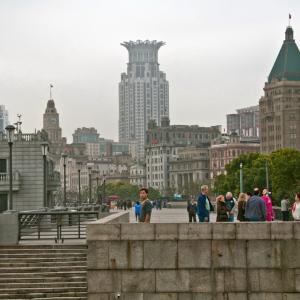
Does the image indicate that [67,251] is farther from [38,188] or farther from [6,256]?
[38,188]

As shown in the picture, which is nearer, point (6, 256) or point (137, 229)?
point (137, 229)

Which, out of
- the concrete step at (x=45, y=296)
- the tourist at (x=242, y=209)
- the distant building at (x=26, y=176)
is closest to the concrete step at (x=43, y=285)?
the concrete step at (x=45, y=296)

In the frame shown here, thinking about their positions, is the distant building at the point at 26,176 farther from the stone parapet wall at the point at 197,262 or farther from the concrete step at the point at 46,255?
the stone parapet wall at the point at 197,262

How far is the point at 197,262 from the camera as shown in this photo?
2698 cm

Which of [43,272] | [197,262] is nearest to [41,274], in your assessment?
[43,272]

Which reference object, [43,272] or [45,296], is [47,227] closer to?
[43,272]

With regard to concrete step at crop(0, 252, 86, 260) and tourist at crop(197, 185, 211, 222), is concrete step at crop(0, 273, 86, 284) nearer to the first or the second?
concrete step at crop(0, 252, 86, 260)

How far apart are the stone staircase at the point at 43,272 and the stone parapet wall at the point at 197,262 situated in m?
0.91

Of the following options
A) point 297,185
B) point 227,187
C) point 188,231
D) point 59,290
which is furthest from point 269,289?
point 227,187

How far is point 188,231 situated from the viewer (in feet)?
88.6

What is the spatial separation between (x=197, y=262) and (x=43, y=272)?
14.7ft

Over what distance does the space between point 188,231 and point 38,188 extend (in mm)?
45296

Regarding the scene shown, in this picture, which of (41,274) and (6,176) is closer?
(41,274)

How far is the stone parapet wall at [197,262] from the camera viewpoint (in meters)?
26.9
